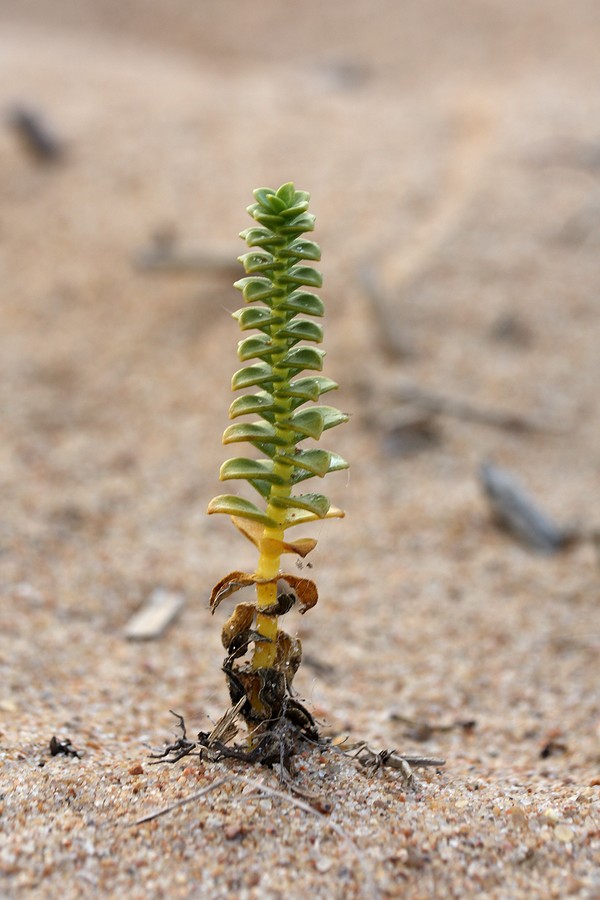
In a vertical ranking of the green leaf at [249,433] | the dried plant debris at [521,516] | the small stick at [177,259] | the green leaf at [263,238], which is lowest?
the green leaf at [249,433]

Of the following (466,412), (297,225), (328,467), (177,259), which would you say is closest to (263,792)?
(328,467)

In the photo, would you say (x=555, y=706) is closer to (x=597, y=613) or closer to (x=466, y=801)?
(x=597, y=613)

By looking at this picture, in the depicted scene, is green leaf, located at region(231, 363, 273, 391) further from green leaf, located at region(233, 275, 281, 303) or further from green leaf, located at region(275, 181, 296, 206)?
green leaf, located at region(275, 181, 296, 206)

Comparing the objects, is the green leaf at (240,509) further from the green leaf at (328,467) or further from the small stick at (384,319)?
the small stick at (384,319)

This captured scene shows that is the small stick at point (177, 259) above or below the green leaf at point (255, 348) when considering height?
above

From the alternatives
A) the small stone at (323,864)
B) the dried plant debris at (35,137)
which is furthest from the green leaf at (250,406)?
the dried plant debris at (35,137)

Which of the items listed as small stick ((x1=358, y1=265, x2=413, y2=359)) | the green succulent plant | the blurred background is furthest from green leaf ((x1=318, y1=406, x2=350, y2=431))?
small stick ((x1=358, y1=265, x2=413, y2=359))

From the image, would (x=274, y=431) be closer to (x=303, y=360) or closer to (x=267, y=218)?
(x=303, y=360)
